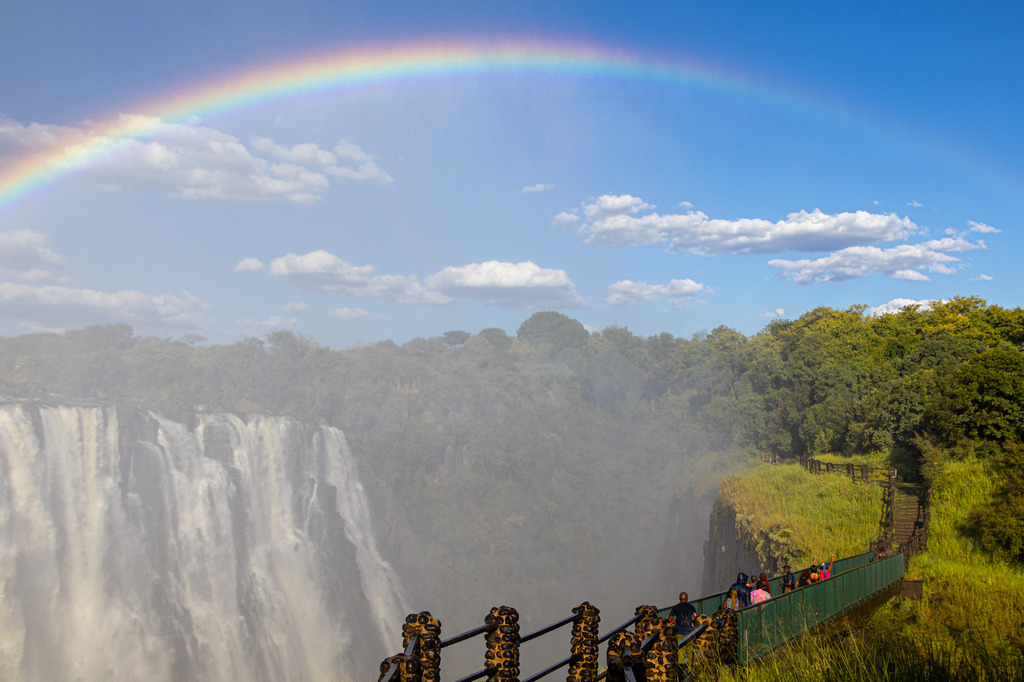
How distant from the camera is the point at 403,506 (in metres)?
66.2

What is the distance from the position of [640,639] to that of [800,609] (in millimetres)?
5844

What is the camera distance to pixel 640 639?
5.95m

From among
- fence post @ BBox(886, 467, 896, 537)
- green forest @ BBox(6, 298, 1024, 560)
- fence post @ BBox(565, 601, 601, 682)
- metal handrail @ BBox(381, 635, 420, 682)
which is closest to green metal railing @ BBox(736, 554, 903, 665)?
fence post @ BBox(565, 601, 601, 682)

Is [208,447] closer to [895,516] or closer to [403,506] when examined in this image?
[403,506]

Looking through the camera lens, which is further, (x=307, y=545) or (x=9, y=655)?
(x=307, y=545)

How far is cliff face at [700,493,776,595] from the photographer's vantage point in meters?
31.0

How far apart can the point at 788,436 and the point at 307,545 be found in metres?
39.3

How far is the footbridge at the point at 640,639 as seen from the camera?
4.64 m

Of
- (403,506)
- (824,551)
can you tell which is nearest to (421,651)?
(824,551)

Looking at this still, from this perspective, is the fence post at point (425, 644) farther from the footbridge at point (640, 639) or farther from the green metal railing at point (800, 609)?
the green metal railing at point (800, 609)

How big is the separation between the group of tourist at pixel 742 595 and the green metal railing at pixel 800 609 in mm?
245

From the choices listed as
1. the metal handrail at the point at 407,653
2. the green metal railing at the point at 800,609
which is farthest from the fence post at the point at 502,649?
the green metal railing at the point at 800,609

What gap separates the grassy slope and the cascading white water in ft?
106

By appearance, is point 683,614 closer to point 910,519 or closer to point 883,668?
point 883,668
